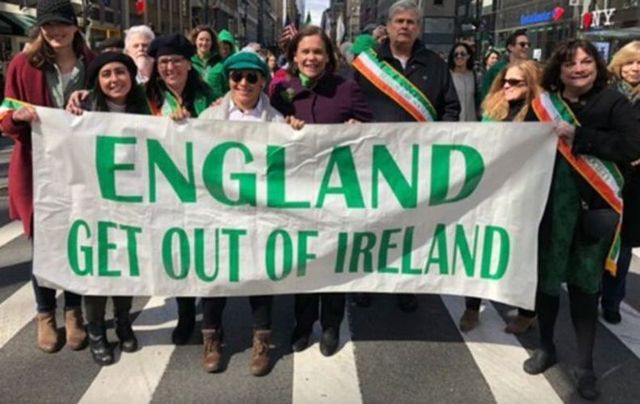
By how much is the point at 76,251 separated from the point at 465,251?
2195 millimetres

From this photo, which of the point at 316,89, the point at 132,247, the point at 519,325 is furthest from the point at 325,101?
the point at 519,325

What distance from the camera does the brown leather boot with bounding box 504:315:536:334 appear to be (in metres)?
4.42

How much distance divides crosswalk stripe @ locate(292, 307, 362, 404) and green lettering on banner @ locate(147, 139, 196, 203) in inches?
47.2

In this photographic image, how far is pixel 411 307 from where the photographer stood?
15.8 ft

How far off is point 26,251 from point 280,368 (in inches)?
142

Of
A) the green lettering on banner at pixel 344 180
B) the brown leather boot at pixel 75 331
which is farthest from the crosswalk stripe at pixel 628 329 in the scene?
the brown leather boot at pixel 75 331

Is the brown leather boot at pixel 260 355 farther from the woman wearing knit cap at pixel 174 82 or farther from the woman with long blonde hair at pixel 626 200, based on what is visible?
the woman with long blonde hair at pixel 626 200

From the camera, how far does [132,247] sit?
3.62 metres

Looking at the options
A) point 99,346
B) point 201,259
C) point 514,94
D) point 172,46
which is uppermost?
point 172,46

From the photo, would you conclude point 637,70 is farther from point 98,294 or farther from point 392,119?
point 98,294

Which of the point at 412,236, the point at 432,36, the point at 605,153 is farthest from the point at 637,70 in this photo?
the point at 432,36

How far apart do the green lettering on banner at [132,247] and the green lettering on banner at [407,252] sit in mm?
1491

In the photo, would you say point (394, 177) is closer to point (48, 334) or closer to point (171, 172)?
point (171, 172)

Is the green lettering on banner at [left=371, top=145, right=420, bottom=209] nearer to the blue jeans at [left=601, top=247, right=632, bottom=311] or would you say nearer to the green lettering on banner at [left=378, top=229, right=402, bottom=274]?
the green lettering on banner at [left=378, top=229, right=402, bottom=274]
